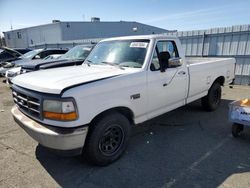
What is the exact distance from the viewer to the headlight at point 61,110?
2633 mm

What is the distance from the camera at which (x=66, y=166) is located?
3.34 m

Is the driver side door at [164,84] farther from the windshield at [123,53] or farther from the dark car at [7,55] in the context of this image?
the dark car at [7,55]

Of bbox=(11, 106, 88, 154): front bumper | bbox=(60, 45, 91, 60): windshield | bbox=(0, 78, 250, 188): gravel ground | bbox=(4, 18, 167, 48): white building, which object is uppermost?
bbox=(4, 18, 167, 48): white building

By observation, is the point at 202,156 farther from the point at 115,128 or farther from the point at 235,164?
the point at 115,128

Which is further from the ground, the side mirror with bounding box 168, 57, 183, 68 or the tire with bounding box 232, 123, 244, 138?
the side mirror with bounding box 168, 57, 183, 68

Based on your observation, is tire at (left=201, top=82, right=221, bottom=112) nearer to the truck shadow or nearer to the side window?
the truck shadow

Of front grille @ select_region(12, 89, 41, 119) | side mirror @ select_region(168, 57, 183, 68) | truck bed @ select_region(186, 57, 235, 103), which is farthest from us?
truck bed @ select_region(186, 57, 235, 103)

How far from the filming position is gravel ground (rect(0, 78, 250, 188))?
2928 millimetres

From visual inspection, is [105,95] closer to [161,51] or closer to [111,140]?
[111,140]

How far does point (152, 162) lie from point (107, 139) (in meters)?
0.80

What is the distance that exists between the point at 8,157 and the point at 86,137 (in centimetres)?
162

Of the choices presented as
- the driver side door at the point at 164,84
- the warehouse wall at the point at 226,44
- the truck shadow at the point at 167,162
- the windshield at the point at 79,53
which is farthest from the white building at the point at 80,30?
the truck shadow at the point at 167,162

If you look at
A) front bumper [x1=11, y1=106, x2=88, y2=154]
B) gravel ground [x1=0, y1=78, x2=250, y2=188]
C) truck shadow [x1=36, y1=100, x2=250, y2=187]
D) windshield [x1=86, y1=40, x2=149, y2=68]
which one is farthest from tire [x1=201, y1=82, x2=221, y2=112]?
front bumper [x1=11, y1=106, x2=88, y2=154]

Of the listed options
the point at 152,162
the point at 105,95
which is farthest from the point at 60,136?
the point at 152,162
